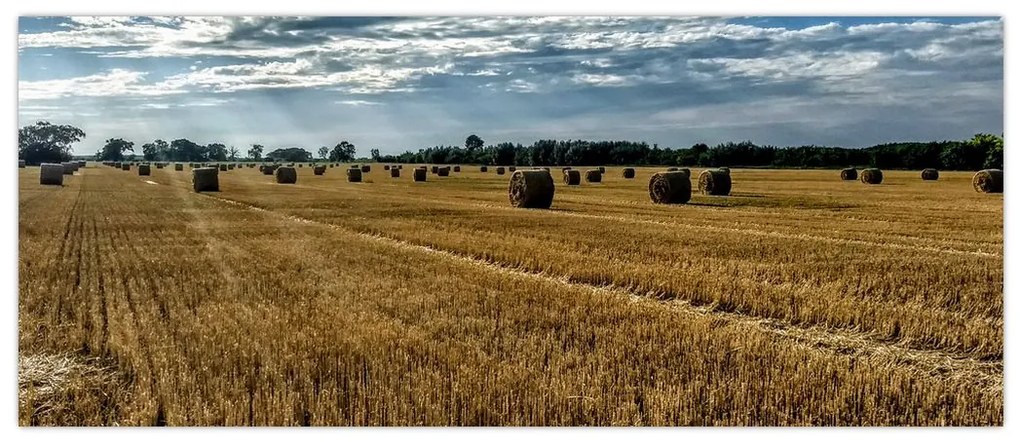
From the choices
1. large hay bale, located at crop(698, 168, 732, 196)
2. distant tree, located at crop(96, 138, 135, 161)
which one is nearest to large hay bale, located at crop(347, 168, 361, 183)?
large hay bale, located at crop(698, 168, 732, 196)

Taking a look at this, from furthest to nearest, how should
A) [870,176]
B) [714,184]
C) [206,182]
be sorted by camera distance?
[870,176]
[714,184]
[206,182]

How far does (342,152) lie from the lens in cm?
930

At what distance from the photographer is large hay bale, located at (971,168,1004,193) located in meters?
22.6

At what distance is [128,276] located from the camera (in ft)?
29.4

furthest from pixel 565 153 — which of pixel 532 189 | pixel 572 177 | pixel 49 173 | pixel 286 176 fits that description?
pixel 572 177

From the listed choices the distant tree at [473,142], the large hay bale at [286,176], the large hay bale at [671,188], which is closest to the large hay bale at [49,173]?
the distant tree at [473,142]

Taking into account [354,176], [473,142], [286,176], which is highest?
[354,176]

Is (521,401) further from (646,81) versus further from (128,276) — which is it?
(128,276)

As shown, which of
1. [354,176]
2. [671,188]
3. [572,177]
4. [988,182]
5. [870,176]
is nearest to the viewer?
[671,188]

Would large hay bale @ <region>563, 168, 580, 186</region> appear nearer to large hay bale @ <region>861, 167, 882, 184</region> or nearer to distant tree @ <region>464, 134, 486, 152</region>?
large hay bale @ <region>861, 167, 882, 184</region>

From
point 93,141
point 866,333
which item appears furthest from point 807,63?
point 93,141

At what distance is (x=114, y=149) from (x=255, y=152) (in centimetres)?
137

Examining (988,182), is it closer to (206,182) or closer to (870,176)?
(870,176)

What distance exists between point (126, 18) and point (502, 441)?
4879mm
